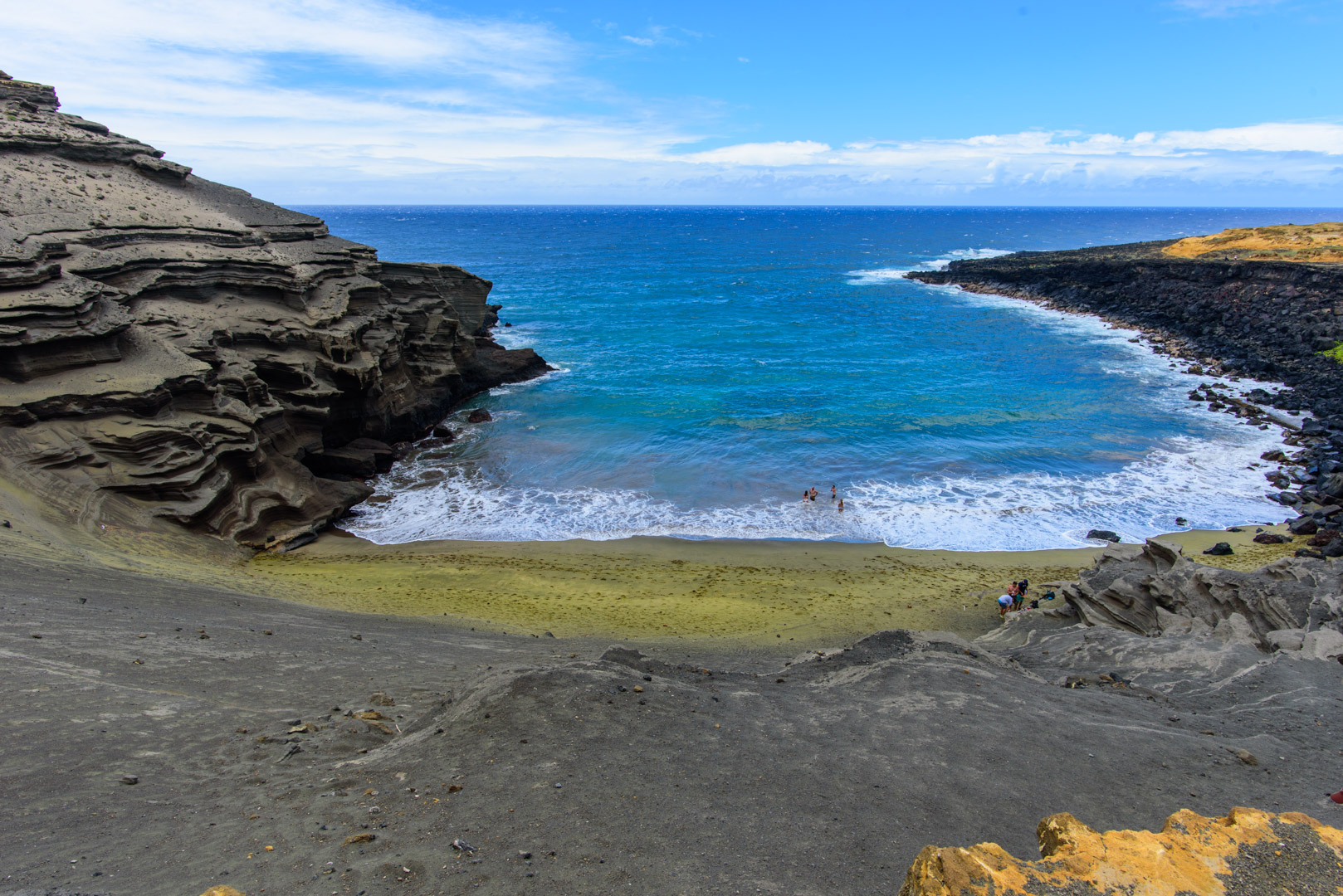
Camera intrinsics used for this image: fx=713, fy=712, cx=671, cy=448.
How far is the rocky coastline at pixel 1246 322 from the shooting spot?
27.7 metres

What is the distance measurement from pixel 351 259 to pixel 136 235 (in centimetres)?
778

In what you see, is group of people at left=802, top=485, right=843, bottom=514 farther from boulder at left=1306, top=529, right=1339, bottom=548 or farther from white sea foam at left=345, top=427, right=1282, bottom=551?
boulder at left=1306, top=529, right=1339, bottom=548

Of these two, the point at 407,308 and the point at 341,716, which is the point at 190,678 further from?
the point at 407,308

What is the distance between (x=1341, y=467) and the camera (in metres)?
26.3

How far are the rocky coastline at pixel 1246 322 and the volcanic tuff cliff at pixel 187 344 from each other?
3109 centimetres

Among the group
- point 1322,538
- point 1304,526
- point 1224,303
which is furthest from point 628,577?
point 1224,303

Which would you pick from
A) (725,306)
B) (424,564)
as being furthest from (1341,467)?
(725,306)

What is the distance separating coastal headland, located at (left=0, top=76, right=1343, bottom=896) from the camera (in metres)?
6.34

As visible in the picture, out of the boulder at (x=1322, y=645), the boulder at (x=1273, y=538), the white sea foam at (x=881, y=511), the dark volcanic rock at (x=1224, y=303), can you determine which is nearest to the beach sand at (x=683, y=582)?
the boulder at (x=1273, y=538)

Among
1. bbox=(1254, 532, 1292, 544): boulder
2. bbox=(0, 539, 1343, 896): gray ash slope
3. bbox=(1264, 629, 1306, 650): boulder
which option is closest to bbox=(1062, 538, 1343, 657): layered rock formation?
bbox=(1264, 629, 1306, 650): boulder

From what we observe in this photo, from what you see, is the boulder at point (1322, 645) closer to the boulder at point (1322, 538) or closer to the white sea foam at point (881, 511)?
the white sea foam at point (881, 511)

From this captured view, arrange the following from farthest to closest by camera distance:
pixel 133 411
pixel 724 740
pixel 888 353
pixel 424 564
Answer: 1. pixel 888 353
2. pixel 424 564
3. pixel 133 411
4. pixel 724 740

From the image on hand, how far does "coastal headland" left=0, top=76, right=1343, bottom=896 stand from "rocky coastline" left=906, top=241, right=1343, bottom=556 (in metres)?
0.91

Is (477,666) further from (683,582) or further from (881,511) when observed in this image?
(881,511)
